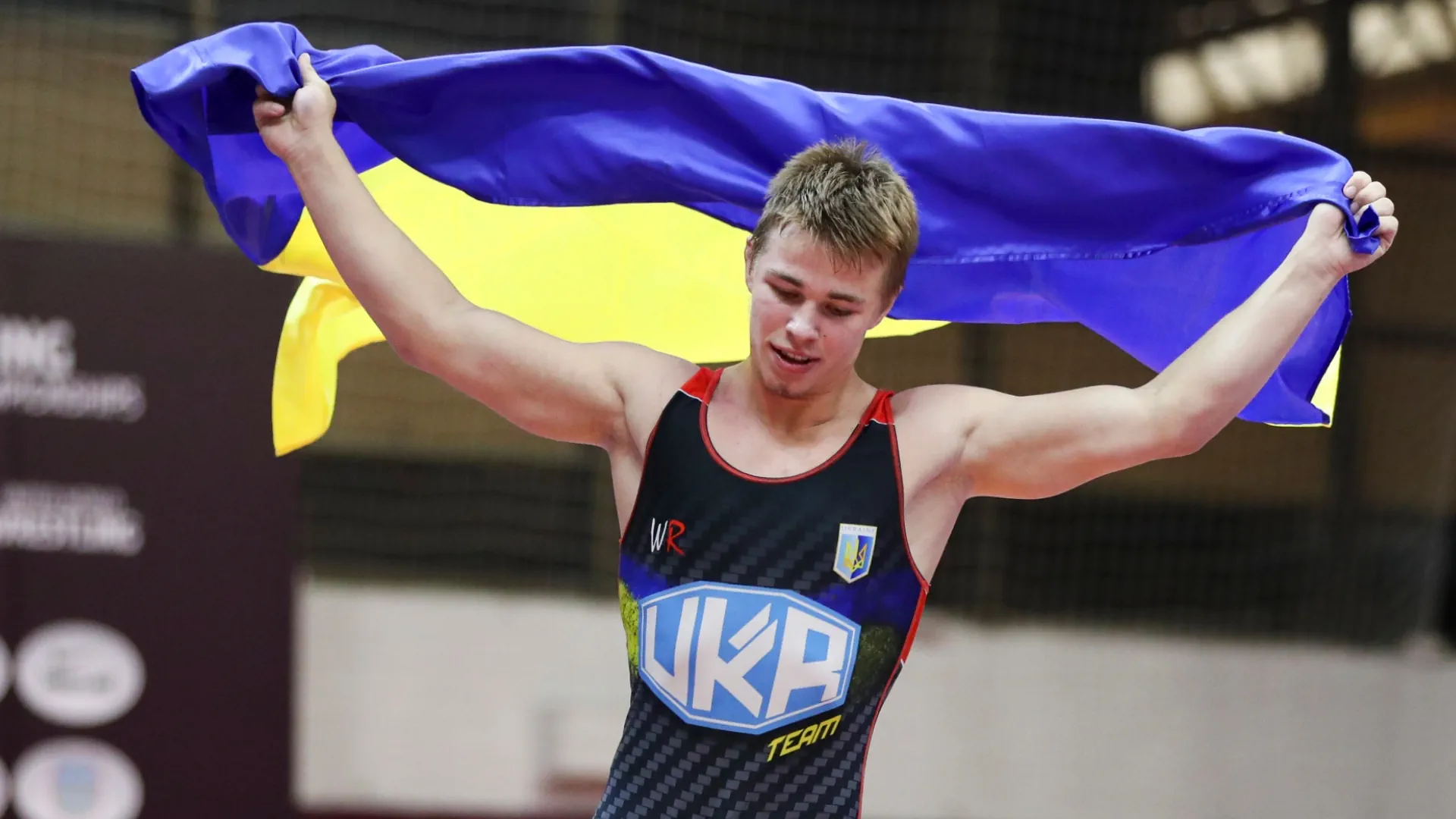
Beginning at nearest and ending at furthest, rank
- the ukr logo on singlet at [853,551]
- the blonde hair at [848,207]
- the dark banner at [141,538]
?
the blonde hair at [848,207]
the ukr logo on singlet at [853,551]
the dark banner at [141,538]

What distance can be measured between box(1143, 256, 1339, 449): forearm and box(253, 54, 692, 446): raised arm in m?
0.67

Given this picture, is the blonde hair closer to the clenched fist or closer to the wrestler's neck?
the wrestler's neck

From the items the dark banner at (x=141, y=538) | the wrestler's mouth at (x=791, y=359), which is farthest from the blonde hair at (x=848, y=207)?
the dark banner at (x=141, y=538)

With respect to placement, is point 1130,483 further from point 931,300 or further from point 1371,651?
point 931,300

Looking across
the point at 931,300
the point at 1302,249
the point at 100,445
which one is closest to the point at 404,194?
the point at 931,300

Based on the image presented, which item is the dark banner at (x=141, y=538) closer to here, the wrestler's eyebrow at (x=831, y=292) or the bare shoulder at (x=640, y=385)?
the bare shoulder at (x=640, y=385)

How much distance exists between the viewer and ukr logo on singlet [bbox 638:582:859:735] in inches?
75.5

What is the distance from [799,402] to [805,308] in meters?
0.17

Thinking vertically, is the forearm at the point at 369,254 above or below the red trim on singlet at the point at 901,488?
above

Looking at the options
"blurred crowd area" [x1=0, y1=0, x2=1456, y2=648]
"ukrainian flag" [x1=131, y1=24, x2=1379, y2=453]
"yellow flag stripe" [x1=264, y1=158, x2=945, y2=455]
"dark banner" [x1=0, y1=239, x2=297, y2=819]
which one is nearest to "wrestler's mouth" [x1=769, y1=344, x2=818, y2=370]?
"ukrainian flag" [x1=131, y1=24, x2=1379, y2=453]

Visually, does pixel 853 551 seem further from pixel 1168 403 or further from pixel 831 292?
pixel 1168 403

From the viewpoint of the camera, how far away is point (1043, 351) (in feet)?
21.9

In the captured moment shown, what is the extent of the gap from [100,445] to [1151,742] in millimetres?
4227

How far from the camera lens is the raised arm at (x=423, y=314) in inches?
73.4
